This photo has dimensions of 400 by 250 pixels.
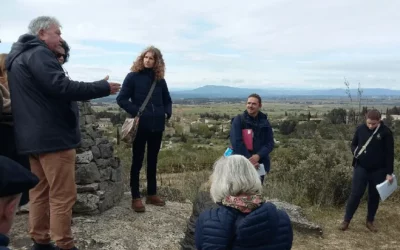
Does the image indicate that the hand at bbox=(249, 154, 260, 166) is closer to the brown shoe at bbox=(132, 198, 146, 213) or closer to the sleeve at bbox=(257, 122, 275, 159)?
the sleeve at bbox=(257, 122, 275, 159)

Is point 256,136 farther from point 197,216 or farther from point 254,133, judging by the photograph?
point 197,216

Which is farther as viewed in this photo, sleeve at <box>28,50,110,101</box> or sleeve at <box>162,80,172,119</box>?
sleeve at <box>162,80,172,119</box>

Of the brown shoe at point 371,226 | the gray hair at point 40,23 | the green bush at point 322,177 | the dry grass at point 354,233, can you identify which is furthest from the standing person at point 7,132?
the green bush at point 322,177

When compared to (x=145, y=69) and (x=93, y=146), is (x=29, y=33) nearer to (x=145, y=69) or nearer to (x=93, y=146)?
(x=145, y=69)

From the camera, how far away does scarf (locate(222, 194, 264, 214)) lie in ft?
8.70

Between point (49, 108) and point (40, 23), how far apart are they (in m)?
0.71

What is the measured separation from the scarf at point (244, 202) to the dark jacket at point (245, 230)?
0.03 m

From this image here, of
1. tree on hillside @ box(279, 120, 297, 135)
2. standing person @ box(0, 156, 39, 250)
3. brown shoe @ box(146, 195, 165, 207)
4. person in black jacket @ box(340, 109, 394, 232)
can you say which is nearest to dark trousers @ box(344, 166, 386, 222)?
person in black jacket @ box(340, 109, 394, 232)

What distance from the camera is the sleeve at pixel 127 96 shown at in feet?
17.2

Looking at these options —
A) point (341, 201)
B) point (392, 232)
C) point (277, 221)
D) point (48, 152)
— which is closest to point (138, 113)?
point (48, 152)

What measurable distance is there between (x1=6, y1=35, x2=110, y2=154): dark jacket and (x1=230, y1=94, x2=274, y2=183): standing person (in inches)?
86.7

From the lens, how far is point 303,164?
882 cm

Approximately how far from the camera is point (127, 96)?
17.6ft

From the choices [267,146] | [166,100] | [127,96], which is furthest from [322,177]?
[127,96]
